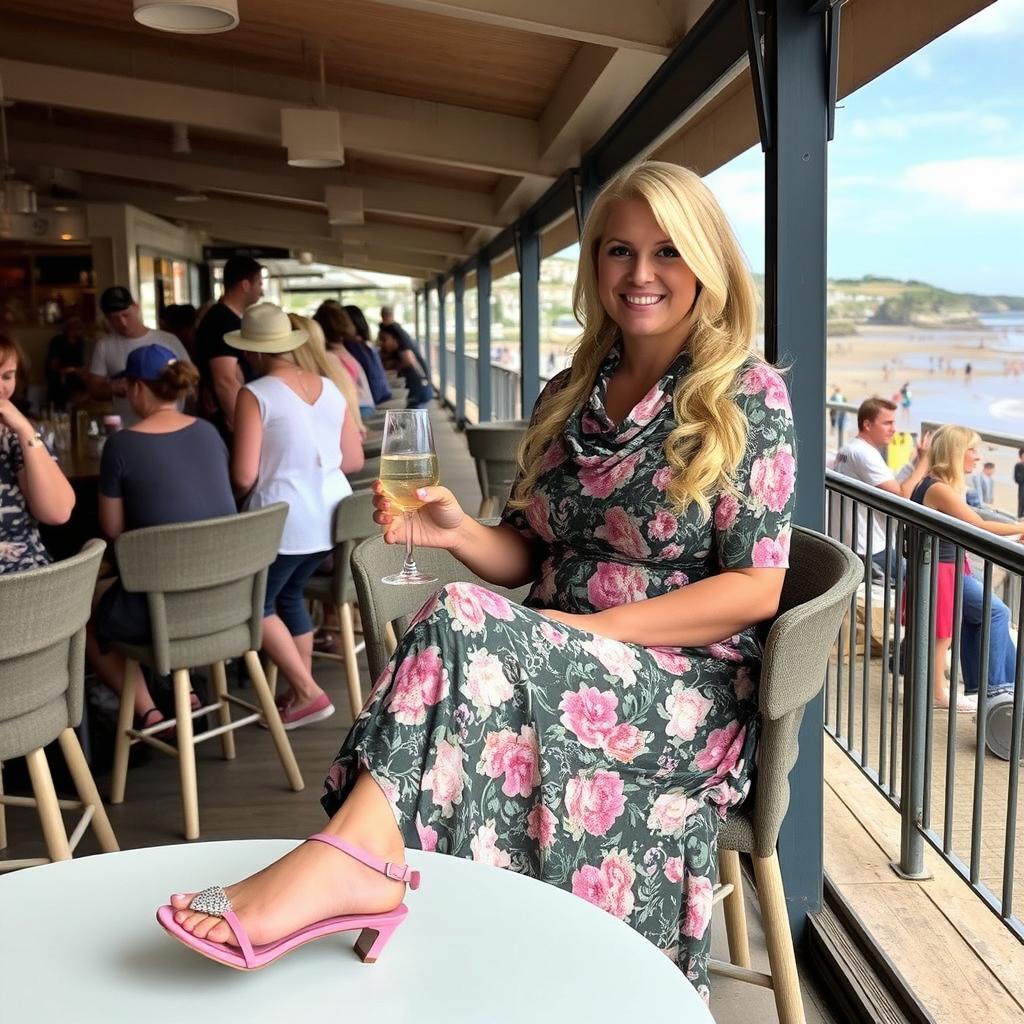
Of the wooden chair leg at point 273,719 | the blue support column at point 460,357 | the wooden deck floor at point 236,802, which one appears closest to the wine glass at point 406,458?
the wooden deck floor at point 236,802

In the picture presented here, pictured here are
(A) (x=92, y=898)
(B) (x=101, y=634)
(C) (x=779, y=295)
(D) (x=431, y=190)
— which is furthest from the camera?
(D) (x=431, y=190)

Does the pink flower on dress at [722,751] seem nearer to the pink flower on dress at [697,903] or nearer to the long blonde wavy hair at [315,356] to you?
the pink flower on dress at [697,903]

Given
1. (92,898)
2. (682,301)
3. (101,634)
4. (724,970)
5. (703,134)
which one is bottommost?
(724,970)

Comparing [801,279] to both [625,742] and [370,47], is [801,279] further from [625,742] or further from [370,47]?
[370,47]

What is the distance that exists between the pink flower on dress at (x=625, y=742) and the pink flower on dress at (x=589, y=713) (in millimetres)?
12

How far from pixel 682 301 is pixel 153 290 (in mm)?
15430

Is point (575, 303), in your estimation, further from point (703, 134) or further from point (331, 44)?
point (331, 44)

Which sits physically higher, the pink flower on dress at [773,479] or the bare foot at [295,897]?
the pink flower on dress at [773,479]

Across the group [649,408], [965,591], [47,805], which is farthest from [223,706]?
[965,591]

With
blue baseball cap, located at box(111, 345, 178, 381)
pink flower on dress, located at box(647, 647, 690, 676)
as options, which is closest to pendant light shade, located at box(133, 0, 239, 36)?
blue baseball cap, located at box(111, 345, 178, 381)

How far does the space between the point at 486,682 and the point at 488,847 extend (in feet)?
0.85

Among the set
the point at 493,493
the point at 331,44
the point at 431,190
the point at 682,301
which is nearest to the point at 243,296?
the point at 493,493

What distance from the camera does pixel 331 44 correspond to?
6582 millimetres

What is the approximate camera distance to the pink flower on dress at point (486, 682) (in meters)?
1.61
